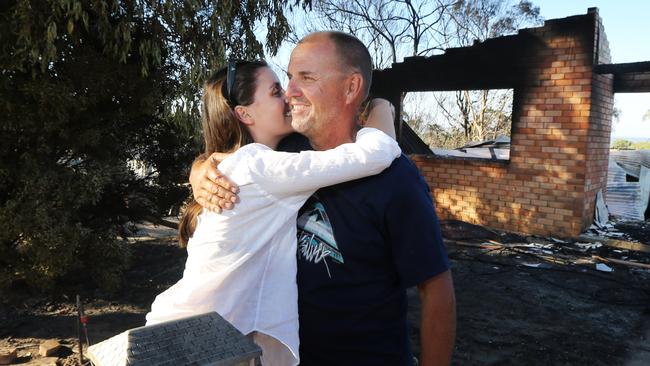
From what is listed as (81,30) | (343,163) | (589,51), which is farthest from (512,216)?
(343,163)

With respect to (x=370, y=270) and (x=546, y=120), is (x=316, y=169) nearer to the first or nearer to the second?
(x=370, y=270)

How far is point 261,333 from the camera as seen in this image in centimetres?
Result: 135

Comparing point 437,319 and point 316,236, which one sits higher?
point 316,236

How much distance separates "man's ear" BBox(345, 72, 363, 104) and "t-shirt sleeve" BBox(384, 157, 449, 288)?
438 millimetres

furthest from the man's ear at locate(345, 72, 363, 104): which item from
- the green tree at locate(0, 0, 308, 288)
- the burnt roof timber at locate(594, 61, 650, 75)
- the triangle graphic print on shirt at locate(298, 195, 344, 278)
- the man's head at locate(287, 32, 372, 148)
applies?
the burnt roof timber at locate(594, 61, 650, 75)

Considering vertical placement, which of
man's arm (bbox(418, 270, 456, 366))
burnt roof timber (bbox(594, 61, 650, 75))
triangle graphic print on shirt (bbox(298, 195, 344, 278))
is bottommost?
man's arm (bbox(418, 270, 456, 366))

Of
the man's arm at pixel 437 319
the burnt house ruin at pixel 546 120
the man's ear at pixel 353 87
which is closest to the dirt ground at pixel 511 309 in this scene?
the burnt house ruin at pixel 546 120

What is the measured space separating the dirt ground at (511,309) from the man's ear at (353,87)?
2.84 metres

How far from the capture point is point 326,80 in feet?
5.24

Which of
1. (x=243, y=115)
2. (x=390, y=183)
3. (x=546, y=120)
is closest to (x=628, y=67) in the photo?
(x=546, y=120)

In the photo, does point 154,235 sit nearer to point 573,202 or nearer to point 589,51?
point 573,202

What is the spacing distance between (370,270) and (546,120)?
7.49 m

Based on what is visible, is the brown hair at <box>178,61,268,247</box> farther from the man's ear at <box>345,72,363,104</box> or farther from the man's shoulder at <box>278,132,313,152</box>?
the man's ear at <box>345,72,363,104</box>

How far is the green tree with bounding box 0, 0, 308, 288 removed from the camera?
3.93 m
